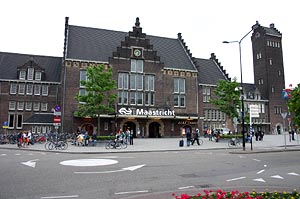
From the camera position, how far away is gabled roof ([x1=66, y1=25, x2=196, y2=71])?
48812mm

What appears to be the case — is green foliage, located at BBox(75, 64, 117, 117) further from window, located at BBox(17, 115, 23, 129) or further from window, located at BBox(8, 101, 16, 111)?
window, located at BBox(8, 101, 16, 111)

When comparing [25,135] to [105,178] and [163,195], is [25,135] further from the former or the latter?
[163,195]

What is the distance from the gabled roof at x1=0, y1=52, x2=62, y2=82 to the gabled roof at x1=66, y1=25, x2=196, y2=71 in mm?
8327

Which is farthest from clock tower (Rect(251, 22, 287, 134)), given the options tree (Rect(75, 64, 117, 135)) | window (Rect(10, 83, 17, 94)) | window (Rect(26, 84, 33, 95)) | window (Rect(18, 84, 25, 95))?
window (Rect(10, 83, 17, 94))

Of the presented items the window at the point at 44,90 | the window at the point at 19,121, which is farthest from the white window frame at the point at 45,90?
the window at the point at 19,121

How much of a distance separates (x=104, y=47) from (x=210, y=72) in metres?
26.0

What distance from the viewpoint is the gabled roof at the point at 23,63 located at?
166 feet

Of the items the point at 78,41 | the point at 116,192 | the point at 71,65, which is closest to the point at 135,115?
the point at 71,65

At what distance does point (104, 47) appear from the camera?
5253 cm

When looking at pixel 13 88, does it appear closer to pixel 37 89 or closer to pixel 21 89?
pixel 21 89

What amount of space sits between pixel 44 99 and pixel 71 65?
9925mm

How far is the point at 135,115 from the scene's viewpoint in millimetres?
46844

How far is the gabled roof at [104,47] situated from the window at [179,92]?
2901 millimetres

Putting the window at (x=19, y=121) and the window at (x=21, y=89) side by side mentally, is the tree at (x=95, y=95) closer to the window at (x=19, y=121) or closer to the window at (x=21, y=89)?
the window at (x=19, y=121)
